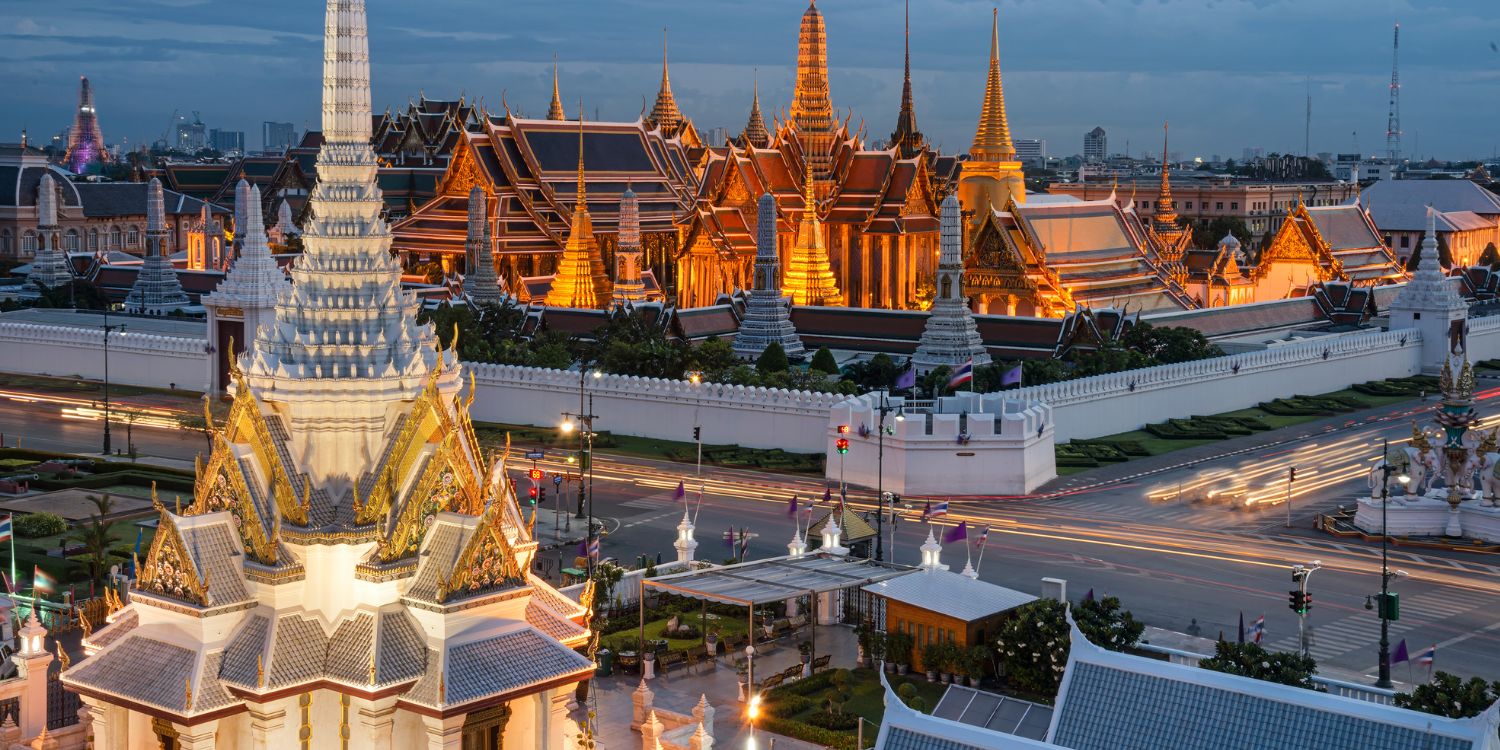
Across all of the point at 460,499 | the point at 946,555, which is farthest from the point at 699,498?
the point at 460,499

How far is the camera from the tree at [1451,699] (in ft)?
86.6

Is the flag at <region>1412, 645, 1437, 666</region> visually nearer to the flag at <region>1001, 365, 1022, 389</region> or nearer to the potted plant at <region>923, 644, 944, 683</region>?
the potted plant at <region>923, 644, 944, 683</region>

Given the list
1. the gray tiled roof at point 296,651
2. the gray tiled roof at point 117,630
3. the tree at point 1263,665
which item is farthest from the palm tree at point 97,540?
the tree at point 1263,665

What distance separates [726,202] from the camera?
9100 centimetres

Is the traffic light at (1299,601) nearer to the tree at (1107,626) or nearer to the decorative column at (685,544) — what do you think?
the tree at (1107,626)

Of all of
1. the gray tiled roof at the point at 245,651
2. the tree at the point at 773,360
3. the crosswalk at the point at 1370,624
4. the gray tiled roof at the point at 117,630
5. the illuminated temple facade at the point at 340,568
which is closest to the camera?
the gray tiled roof at the point at 245,651

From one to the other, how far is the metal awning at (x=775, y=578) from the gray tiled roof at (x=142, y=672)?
44.1 ft

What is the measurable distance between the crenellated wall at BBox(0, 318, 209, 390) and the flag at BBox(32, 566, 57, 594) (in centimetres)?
3055

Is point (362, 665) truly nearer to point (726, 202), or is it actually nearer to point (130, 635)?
point (130, 635)

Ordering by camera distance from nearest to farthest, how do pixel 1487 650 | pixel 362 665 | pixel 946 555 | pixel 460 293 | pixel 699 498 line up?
pixel 362 665 → pixel 1487 650 → pixel 946 555 → pixel 699 498 → pixel 460 293

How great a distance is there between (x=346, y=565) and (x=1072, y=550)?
83.7 feet

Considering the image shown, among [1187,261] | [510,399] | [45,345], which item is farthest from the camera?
[1187,261]

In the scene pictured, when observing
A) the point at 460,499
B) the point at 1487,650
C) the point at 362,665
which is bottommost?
the point at 1487,650

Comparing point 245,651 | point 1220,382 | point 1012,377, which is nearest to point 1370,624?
point 1012,377
